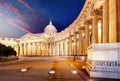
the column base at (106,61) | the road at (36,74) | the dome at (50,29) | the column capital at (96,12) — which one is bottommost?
the road at (36,74)

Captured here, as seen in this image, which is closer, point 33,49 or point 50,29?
point 33,49

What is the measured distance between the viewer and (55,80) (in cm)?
1347

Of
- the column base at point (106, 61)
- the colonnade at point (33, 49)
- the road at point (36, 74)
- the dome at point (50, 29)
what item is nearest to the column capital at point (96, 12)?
the road at point (36, 74)

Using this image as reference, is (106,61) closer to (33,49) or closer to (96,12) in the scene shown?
(96,12)

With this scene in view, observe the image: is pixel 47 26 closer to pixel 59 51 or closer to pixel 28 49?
pixel 28 49

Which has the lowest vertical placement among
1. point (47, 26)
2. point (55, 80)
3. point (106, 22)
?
point (55, 80)

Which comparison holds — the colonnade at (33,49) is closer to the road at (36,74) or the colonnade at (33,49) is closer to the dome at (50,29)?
the dome at (50,29)

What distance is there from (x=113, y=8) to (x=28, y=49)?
473 ft

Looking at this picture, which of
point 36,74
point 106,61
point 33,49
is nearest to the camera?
A: point 106,61

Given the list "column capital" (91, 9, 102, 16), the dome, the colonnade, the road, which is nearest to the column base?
the road

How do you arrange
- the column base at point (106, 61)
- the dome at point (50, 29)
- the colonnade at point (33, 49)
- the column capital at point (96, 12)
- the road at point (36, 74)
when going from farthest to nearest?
the dome at point (50, 29) → the colonnade at point (33, 49) → the column capital at point (96, 12) → the road at point (36, 74) → the column base at point (106, 61)

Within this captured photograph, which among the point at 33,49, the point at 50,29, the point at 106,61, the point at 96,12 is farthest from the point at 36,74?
the point at 50,29

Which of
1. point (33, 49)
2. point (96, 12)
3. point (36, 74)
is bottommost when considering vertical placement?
point (36, 74)

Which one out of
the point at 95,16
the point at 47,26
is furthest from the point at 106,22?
the point at 47,26
